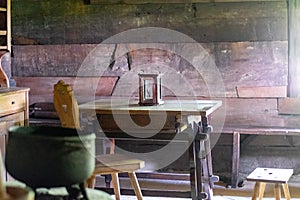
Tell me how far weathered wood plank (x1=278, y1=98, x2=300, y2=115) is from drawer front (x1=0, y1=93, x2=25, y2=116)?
94.7 inches

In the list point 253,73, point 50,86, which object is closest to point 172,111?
point 253,73

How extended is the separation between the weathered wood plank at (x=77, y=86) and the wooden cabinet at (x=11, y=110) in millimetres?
1016

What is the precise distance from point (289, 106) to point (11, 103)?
2566 mm

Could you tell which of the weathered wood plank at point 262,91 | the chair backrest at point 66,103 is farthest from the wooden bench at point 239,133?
the chair backrest at point 66,103

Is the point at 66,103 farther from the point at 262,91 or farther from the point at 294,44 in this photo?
the point at 294,44

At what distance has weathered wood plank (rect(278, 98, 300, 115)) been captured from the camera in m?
4.88

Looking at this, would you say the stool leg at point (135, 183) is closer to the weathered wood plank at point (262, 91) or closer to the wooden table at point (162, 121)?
the wooden table at point (162, 121)

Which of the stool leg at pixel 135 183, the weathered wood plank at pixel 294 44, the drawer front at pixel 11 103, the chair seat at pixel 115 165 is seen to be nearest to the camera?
the chair seat at pixel 115 165

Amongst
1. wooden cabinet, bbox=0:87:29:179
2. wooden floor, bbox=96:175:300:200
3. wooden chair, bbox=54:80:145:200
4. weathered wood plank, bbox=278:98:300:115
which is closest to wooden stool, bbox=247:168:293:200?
wooden floor, bbox=96:175:300:200

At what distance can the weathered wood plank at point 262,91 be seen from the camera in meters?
4.92

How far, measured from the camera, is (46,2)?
5.36 meters

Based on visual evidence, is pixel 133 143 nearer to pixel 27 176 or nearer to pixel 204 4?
pixel 204 4

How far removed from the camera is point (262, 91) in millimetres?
4957

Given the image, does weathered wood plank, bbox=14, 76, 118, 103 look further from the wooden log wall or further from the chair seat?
the chair seat
